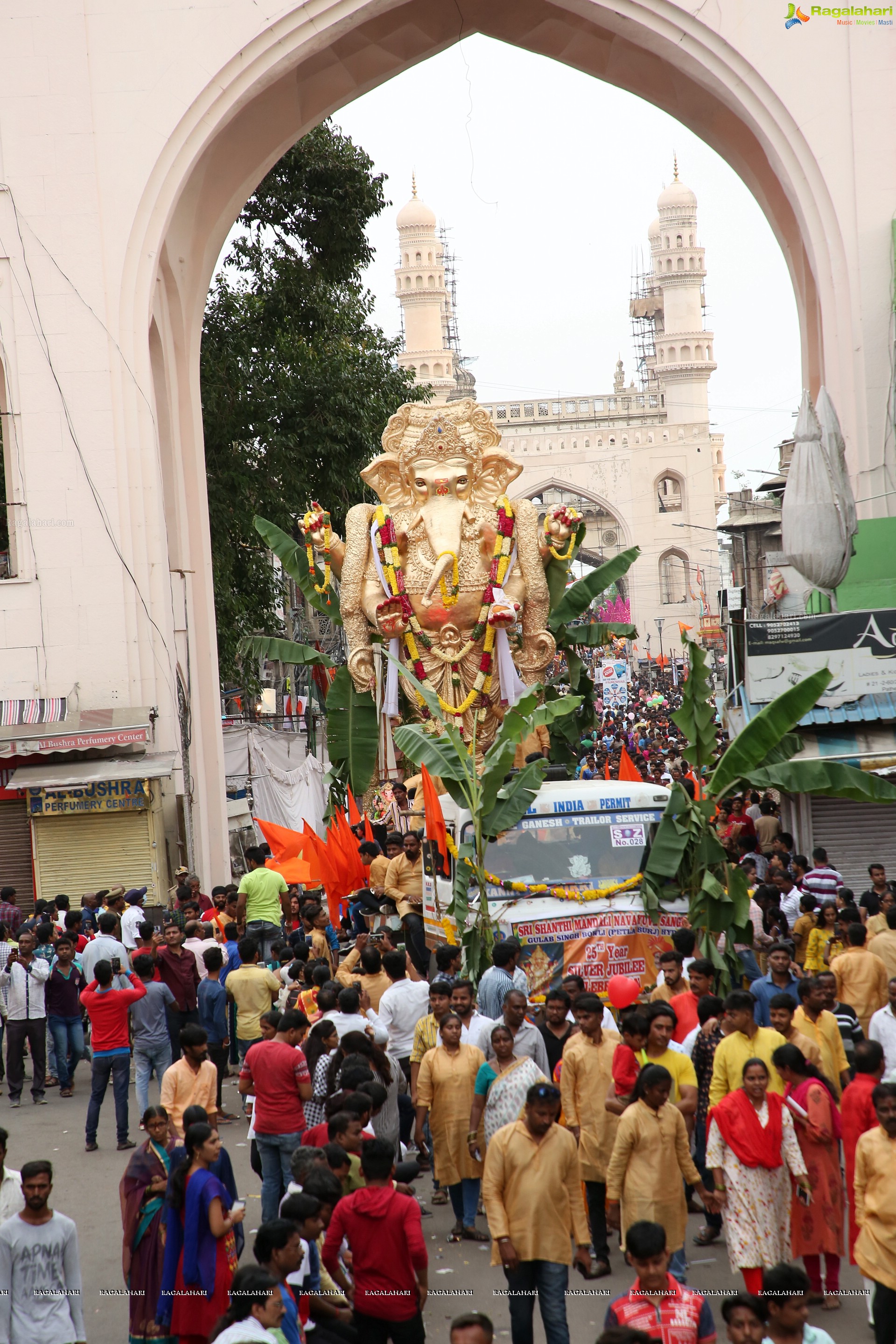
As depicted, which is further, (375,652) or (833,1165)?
(375,652)

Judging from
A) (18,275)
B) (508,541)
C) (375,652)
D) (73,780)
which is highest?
(18,275)

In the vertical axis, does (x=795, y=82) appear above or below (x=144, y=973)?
above

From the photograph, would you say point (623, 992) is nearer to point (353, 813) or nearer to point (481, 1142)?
point (481, 1142)

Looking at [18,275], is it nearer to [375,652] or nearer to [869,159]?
[375,652]

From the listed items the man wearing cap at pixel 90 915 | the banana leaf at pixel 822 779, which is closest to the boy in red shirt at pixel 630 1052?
the banana leaf at pixel 822 779

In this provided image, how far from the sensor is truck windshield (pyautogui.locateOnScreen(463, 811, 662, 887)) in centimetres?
1039

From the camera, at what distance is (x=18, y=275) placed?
16.8 m

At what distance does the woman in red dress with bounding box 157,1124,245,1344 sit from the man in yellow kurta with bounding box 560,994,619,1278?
1.81m

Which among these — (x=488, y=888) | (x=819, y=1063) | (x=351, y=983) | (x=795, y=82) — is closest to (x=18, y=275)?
(x=795, y=82)

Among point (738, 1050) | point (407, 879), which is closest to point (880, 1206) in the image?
point (738, 1050)

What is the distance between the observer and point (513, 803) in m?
10.6

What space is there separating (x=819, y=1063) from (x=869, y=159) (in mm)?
12660

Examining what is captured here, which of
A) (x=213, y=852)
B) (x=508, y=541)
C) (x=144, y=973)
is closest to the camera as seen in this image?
(x=144, y=973)

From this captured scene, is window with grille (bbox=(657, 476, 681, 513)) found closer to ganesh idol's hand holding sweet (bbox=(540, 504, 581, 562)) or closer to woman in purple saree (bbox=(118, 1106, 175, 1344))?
ganesh idol's hand holding sweet (bbox=(540, 504, 581, 562))
